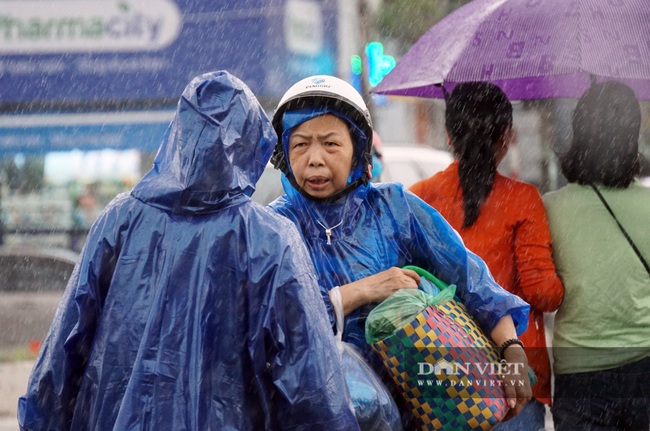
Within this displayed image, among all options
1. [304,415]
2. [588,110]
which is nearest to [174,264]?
[304,415]

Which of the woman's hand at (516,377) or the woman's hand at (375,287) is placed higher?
the woman's hand at (375,287)

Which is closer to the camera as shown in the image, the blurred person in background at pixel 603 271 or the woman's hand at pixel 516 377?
the woman's hand at pixel 516 377

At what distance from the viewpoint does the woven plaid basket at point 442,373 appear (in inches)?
124

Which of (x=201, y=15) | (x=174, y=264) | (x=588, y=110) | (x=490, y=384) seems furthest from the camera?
(x=201, y=15)

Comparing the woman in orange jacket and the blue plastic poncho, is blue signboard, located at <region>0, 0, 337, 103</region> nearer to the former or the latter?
the woman in orange jacket

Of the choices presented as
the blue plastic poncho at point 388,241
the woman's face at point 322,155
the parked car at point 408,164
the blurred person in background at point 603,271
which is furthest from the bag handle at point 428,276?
the parked car at point 408,164

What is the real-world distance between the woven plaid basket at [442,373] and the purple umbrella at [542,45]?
5.66 feet

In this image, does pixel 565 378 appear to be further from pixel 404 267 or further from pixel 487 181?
pixel 404 267

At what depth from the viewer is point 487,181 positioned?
14.3 feet

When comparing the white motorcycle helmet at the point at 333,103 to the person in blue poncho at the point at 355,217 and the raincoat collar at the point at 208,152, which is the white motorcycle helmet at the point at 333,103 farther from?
the raincoat collar at the point at 208,152

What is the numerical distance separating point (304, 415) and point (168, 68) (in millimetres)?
13226

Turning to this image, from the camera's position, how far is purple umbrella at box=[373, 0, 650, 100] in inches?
180

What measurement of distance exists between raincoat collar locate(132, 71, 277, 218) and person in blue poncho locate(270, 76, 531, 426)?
0.62 metres

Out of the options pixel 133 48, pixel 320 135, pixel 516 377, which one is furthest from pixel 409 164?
pixel 133 48
